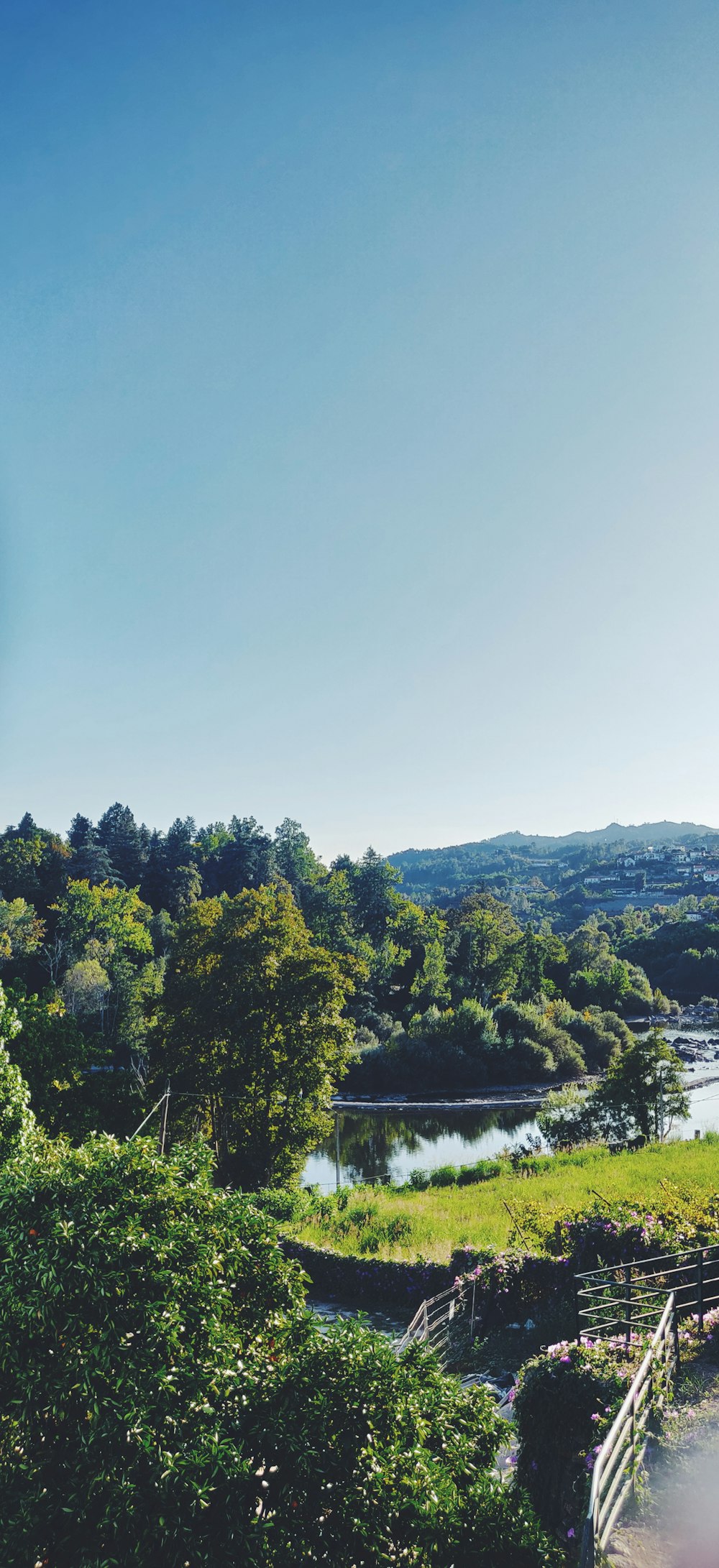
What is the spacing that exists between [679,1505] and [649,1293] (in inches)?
181

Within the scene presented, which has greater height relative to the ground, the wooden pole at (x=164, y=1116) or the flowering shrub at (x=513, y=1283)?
the wooden pole at (x=164, y=1116)

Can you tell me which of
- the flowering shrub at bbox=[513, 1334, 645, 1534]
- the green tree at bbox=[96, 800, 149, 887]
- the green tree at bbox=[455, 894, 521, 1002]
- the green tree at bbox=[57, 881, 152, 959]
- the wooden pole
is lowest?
the green tree at bbox=[455, 894, 521, 1002]

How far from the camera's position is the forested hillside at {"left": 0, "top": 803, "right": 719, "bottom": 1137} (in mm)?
25812

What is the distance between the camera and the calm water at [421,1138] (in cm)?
3466

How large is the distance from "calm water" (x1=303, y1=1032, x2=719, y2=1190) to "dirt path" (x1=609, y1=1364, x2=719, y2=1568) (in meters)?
26.6

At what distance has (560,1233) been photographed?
551 inches

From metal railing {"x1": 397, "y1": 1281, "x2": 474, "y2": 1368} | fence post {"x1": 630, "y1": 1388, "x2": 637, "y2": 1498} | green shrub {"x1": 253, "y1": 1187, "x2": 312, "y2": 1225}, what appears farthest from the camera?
green shrub {"x1": 253, "y1": 1187, "x2": 312, "y2": 1225}

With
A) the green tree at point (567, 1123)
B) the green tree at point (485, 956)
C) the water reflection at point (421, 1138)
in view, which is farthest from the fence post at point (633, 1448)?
the green tree at point (485, 956)

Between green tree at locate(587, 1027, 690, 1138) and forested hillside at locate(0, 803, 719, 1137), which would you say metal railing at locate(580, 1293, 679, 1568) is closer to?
forested hillside at locate(0, 803, 719, 1137)

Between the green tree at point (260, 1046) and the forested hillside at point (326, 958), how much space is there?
13 centimetres

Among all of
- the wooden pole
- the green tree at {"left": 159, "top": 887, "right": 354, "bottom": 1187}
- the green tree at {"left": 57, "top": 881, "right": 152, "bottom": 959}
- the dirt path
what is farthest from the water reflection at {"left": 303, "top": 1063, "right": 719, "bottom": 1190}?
the dirt path

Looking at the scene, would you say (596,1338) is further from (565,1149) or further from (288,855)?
(288,855)

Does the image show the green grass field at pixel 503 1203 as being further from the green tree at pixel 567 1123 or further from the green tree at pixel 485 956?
the green tree at pixel 485 956

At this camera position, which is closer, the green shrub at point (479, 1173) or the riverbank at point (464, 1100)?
the green shrub at point (479, 1173)
